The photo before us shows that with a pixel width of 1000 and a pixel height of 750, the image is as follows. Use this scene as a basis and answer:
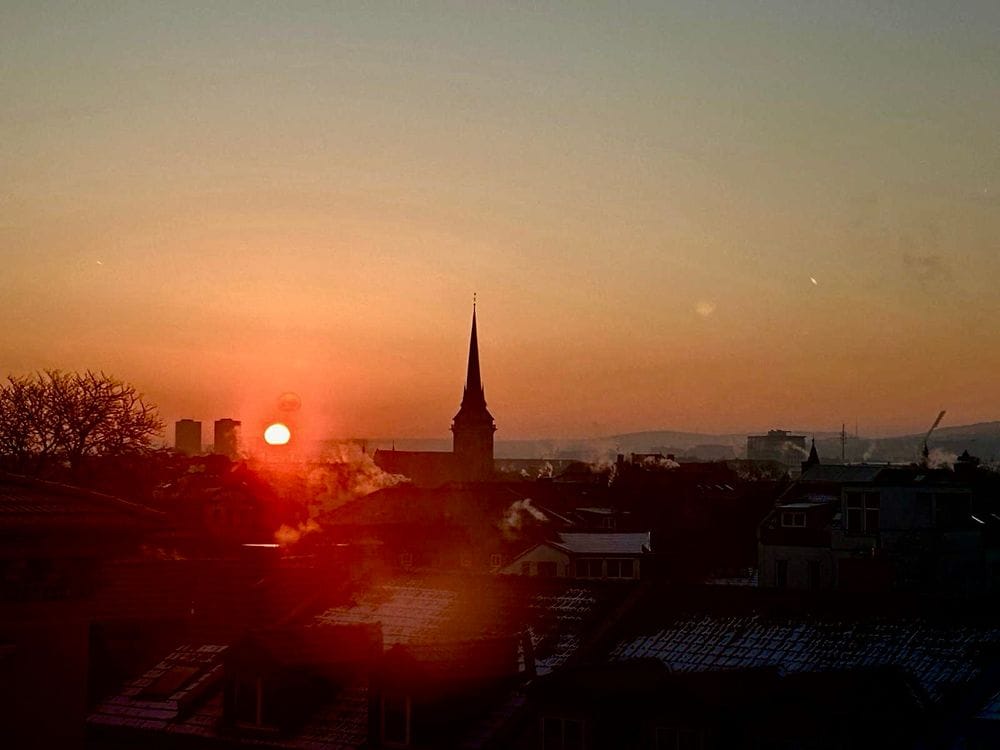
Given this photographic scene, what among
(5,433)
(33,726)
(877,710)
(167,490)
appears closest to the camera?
(33,726)

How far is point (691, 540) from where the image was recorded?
88.4 meters

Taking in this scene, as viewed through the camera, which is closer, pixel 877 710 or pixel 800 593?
pixel 877 710

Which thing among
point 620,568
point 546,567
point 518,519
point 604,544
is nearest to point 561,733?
point 546,567

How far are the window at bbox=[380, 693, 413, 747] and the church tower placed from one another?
144 m

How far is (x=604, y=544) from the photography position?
6888 centimetres

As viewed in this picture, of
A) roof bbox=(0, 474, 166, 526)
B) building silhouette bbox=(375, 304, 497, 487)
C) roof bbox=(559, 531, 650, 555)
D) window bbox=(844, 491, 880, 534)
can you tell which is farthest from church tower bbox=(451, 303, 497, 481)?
roof bbox=(0, 474, 166, 526)

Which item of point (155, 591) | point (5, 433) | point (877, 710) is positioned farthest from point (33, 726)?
point (5, 433)

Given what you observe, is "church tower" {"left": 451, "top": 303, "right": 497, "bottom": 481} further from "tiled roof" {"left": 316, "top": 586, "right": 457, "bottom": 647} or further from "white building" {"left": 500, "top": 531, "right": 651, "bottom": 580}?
"tiled roof" {"left": 316, "top": 586, "right": 457, "bottom": 647}

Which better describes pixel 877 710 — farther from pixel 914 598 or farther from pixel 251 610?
→ pixel 251 610

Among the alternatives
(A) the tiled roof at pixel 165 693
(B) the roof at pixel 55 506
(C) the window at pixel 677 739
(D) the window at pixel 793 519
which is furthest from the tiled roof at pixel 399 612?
(D) the window at pixel 793 519

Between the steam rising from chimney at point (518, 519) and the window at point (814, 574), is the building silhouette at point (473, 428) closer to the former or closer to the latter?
the steam rising from chimney at point (518, 519)

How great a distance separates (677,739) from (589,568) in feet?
143

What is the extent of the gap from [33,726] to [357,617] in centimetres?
2375

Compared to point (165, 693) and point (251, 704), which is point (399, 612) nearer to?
point (251, 704)
